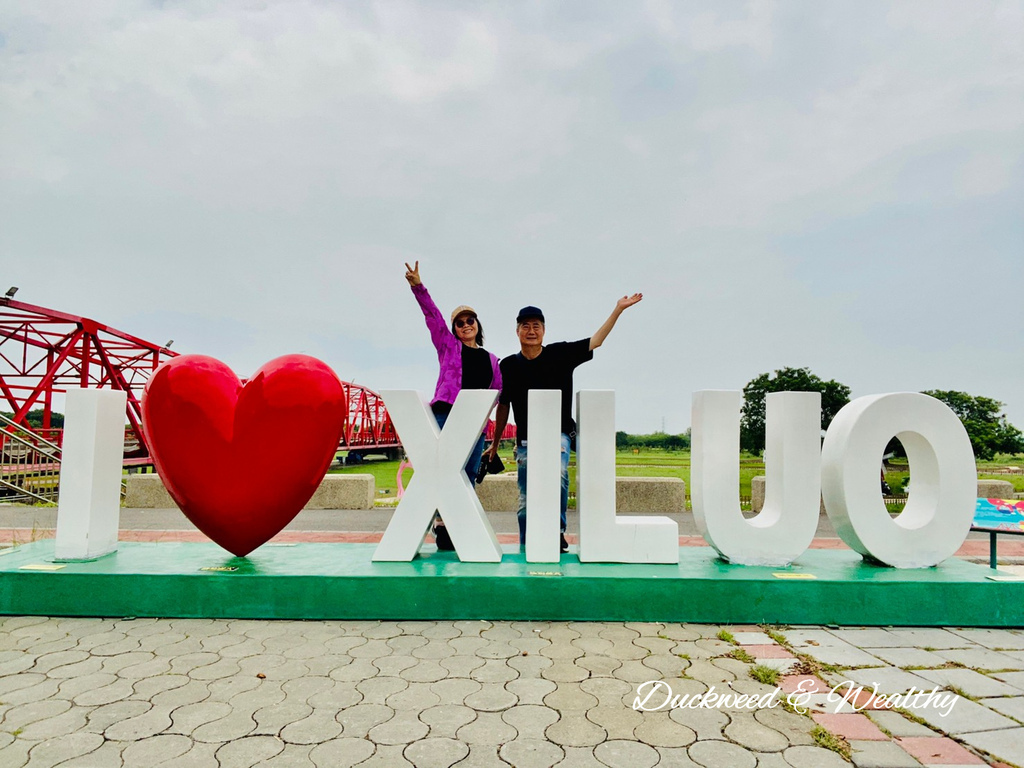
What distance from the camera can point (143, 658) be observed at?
3277 millimetres

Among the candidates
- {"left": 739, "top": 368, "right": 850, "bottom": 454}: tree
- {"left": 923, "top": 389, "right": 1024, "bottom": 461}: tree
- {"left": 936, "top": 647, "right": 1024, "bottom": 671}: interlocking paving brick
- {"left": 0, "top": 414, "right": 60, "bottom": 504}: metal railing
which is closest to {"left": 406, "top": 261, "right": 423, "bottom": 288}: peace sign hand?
{"left": 936, "top": 647, "right": 1024, "bottom": 671}: interlocking paving brick

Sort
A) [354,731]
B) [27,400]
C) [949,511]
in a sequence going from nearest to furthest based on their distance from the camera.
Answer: [354,731] < [949,511] < [27,400]

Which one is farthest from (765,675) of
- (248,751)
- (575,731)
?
(248,751)

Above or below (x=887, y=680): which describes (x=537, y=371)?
above

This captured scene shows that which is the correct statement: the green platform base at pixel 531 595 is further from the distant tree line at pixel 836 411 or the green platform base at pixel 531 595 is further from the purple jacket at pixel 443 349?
the distant tree line at pixel 836 411

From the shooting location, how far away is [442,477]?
443cm

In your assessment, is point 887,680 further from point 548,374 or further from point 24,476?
point 24,476

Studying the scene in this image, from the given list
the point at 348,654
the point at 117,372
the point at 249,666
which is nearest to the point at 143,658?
the point at 249,666

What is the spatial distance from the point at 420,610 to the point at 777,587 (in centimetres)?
223

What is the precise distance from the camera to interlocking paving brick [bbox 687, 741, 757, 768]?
2.21m

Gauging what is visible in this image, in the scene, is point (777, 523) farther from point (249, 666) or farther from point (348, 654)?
point (249, 666)

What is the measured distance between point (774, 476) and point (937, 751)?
2.27 metres

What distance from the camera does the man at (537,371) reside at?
16.0 feet

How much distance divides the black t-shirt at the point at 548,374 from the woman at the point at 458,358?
18cm
